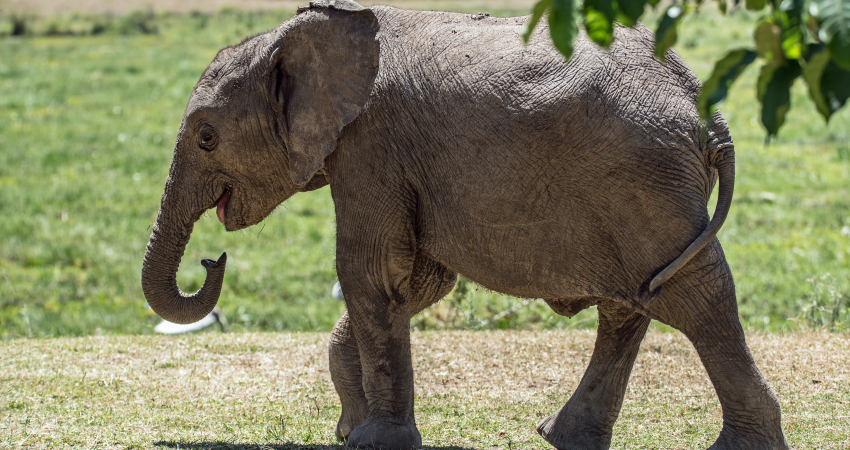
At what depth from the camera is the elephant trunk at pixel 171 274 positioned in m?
5.56

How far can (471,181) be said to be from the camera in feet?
15.3

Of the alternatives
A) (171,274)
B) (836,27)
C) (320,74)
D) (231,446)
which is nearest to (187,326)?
(171,274)

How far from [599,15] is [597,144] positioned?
6.84ft

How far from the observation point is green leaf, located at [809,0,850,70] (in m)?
1.92

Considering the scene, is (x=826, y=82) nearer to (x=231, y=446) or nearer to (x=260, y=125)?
(x=260, y=125)

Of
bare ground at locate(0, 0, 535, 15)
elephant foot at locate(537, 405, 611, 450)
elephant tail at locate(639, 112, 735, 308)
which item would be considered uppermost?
bare ground at locate(0, 0, 535, 15)

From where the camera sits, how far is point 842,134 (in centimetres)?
1912

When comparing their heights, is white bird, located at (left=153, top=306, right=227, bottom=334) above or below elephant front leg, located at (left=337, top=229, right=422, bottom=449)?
below

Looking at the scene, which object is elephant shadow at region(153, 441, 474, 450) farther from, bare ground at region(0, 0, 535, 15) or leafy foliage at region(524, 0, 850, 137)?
bare ground at region(0, 0, 535, 15)

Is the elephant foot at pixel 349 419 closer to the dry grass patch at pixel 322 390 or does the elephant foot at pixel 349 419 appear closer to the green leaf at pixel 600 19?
the dry grass patch at pixel 322 390

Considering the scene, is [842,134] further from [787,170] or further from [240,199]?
[240,199]

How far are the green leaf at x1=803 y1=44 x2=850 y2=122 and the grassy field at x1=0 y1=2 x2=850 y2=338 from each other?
4.80 m

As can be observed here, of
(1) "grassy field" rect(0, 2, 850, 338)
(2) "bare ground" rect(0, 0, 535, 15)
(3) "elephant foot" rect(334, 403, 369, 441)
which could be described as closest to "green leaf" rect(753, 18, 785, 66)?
(3) "elephant foot" rect(334, 403, 369, 441)

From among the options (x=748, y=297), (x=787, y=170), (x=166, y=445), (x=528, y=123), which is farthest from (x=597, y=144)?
(x=787, y=170)
